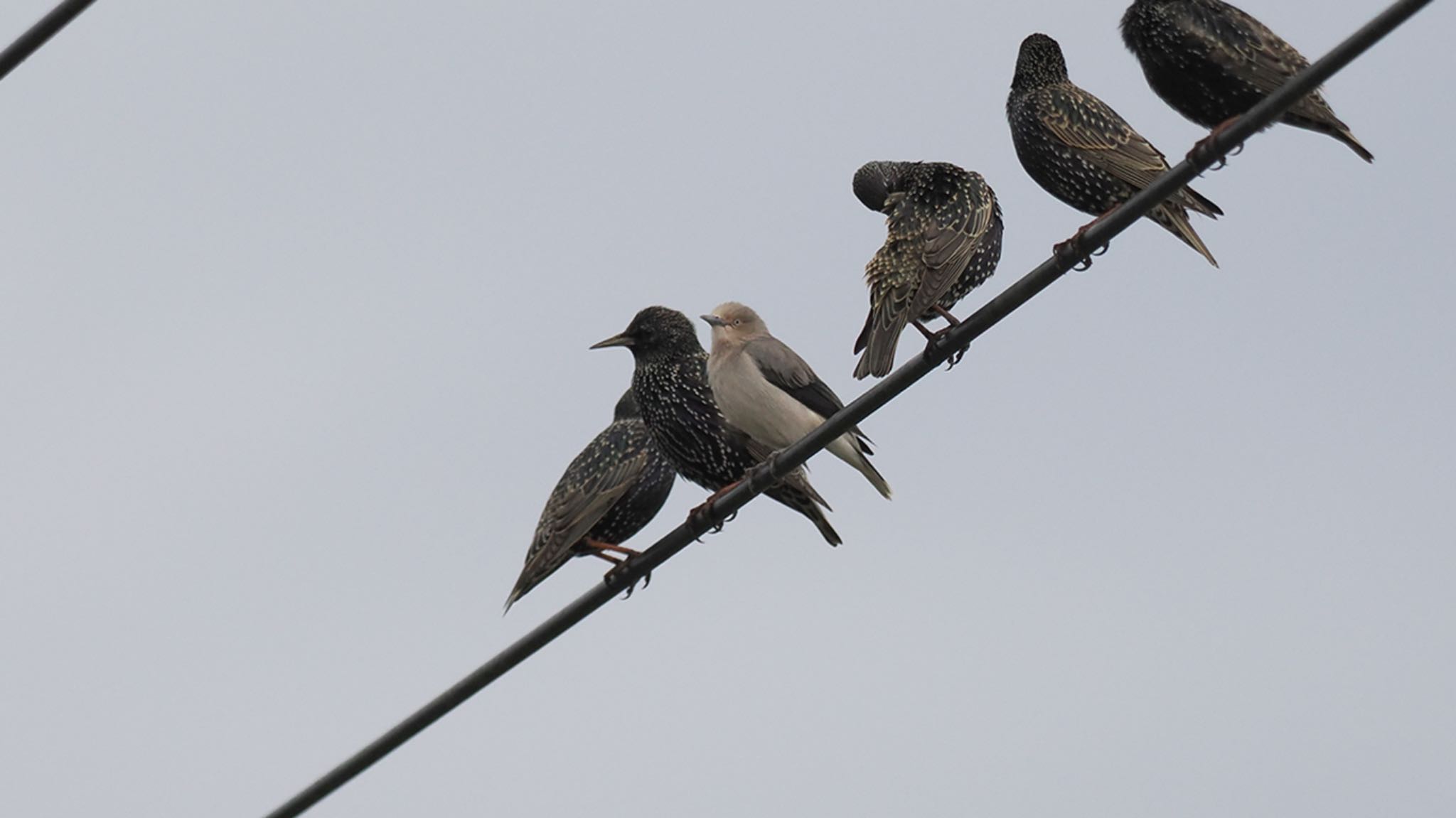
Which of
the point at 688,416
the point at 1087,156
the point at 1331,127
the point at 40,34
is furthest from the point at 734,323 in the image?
the point at 40,34

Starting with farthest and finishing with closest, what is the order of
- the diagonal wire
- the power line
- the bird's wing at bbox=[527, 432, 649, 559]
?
the bird's wing at bbox=[527, 432, 649, 559]
the diagonal wire
the power line

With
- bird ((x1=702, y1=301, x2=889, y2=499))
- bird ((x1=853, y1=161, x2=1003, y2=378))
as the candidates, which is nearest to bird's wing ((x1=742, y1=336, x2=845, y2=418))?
bird ((x1=702, y1=301, x2=889, y2=499))

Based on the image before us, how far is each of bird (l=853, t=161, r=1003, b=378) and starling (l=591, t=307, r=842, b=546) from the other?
33.2 inches

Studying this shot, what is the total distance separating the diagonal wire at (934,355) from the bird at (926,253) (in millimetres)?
1291

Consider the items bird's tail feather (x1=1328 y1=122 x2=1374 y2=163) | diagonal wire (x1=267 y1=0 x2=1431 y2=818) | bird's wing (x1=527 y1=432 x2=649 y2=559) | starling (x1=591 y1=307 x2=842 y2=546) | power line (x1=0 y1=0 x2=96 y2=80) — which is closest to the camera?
power line (x1=0 y1=0 x2=96 y2=80)

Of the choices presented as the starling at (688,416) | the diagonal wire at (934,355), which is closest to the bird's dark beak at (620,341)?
the starling at (688,416)

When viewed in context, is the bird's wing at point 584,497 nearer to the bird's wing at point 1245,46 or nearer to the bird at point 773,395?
the bird at point 773,395

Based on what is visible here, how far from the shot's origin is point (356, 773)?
4832mm

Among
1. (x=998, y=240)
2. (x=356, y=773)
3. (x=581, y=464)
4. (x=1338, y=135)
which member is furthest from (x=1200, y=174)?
(x=581, y=464)

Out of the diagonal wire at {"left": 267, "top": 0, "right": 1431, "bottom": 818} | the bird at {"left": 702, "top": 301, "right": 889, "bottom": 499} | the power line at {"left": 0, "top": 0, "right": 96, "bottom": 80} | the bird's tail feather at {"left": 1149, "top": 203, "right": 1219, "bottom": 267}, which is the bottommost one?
the diagonal wire at {"left": 267, "top": 0, "right": 1431, "bottom": 818}

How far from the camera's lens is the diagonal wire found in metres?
4.31

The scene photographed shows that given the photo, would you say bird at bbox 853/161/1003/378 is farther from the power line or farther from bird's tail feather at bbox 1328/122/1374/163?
the power line

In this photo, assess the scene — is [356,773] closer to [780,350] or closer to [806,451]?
[806,451]

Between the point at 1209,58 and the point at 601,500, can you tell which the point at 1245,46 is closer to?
the point at 1209,58
